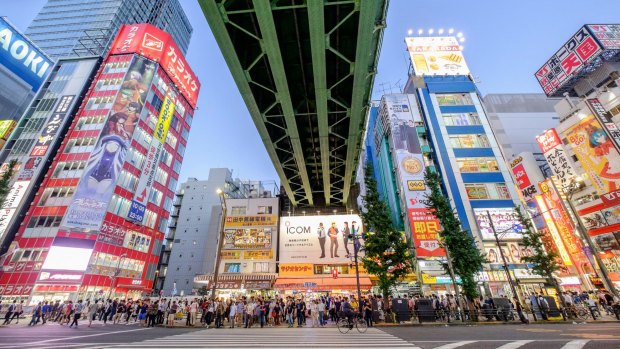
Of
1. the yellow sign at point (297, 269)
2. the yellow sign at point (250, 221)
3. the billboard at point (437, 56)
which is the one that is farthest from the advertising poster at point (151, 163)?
the billboard at point (437, 56)

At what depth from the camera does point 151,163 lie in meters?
43.5

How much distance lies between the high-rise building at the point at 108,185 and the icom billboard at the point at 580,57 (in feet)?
209

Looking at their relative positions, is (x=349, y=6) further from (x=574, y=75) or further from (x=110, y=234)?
(x=574, y=75)

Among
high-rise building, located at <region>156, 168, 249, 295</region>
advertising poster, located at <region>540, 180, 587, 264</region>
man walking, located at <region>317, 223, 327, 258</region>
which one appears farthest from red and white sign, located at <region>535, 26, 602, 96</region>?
high-rise building, located at <region>156, 168, 249, 295</region>

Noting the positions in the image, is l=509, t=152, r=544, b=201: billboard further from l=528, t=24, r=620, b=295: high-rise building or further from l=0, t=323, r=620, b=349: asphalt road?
l=0, t=323, r=620, b=349: asphalt road

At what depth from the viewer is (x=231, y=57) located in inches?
526

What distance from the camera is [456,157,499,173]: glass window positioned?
33.7m

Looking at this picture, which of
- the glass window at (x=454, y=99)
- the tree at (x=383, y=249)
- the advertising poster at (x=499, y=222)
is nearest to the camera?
the tree at (x=383, y=249)

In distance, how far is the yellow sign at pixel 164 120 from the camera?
4584 cm

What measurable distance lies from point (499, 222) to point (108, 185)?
4937 cm

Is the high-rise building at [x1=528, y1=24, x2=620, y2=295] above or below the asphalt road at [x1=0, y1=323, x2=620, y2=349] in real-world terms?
above

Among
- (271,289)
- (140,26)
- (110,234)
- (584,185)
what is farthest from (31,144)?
(584,185)

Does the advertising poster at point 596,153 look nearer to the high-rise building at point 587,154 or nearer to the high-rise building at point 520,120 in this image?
the high-rise building at point 587,154

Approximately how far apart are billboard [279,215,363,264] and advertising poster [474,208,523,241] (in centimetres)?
1398
